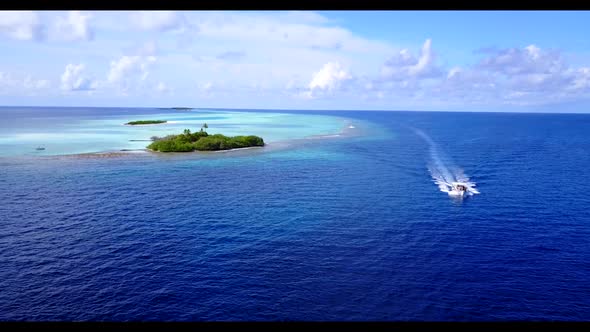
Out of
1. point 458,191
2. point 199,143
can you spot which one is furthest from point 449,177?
point 199,143

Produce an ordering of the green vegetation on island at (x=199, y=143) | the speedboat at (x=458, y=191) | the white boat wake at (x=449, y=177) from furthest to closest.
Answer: the green vegetation on island at (x=199, y=143) → the white boat wake at (x=449, y=177) → the speedboat at (x=458, y=191)

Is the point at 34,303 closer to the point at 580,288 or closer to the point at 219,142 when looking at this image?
the point at 580,288

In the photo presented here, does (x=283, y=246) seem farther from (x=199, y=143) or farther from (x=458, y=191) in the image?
(x=199, y=143)

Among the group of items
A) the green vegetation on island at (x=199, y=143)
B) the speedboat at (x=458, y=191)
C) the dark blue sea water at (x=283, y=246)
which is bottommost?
the dark blue sea water at (x=283, y=246)

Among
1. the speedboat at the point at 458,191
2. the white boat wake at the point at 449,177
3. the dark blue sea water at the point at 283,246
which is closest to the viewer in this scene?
the dark blue sea water at the point at 283,246

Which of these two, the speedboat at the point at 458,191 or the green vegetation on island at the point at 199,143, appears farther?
the green vegetation on island at the point at 199,143

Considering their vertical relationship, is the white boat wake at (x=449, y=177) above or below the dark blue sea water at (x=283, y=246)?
above

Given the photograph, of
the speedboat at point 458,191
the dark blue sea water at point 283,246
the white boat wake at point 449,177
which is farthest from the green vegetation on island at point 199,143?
the speedboat at point 458,191

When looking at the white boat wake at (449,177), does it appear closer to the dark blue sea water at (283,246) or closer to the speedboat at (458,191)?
the speedboat at (458,191)
